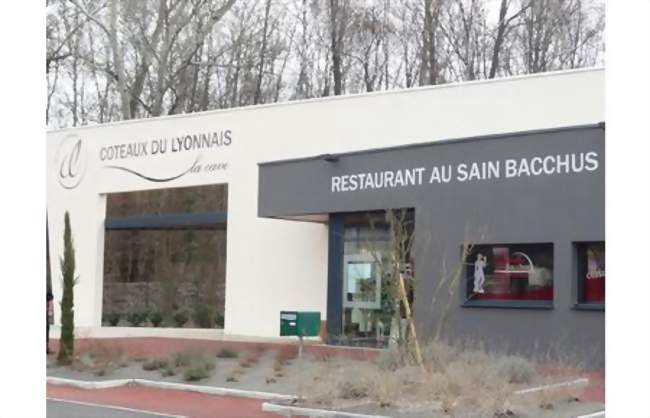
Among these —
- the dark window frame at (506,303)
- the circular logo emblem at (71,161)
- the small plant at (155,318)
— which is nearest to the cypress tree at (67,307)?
the dark window frame at (506,303)

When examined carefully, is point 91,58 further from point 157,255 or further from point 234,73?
point 157,255

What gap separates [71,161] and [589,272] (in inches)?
739

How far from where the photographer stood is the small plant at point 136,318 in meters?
32.7

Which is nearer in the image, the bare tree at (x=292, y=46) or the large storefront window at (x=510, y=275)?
the large storefront window at (x=510, y=275)

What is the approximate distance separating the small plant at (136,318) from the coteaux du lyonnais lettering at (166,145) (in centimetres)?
557

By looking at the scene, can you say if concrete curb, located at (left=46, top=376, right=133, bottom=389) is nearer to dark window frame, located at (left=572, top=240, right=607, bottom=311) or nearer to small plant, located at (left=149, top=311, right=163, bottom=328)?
dark window frame, located at (left=572, top=240, right=607, bottom=311)

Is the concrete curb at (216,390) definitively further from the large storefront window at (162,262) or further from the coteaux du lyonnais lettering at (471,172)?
the large storefront window at (162,262)

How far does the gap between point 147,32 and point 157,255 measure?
1650 cm

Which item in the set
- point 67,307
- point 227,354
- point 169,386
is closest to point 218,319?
point 227,354

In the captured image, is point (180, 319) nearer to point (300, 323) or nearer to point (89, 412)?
point (300, 323)

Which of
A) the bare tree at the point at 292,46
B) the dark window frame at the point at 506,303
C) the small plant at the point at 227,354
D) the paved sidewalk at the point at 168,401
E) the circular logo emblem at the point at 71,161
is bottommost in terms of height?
the paved sidewalk at the point at 168,401

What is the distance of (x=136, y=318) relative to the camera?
108 ft

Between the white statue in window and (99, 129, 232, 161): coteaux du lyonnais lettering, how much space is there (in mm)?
9591

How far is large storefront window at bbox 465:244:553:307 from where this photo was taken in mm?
19156
